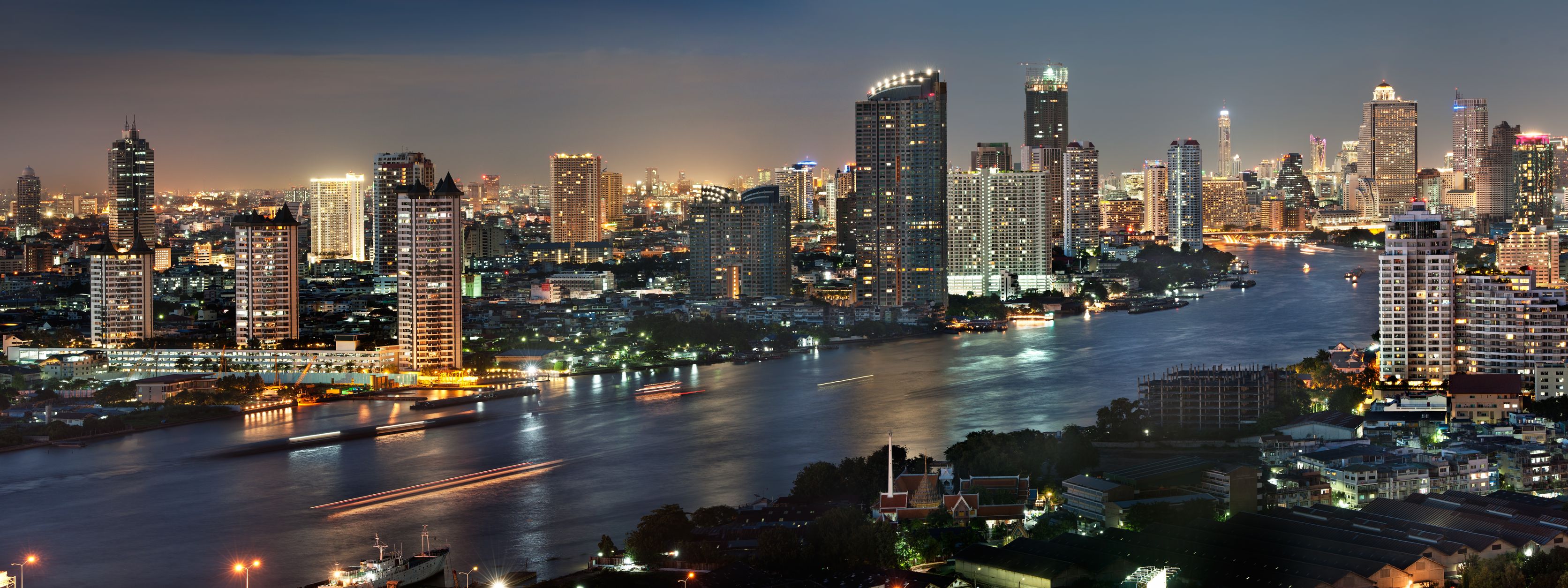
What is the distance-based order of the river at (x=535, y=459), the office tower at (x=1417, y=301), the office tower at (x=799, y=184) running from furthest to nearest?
the office tower at (x=799, y=184)
the office tower at (x=1417, y=301)
the river at (x=535, y=459)

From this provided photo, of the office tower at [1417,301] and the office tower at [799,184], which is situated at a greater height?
the office tower at [799,184]

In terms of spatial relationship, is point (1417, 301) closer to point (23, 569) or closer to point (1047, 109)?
point (23, 569)

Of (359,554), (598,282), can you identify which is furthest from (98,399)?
(598,282)

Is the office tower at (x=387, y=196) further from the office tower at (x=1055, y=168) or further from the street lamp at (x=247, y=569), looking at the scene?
the street lamp at (x=247, y=569)

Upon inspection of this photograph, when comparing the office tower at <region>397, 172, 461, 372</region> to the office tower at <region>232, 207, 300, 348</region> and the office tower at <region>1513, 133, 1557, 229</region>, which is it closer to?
the office tower at <region>232, 207, 300, 348</region>

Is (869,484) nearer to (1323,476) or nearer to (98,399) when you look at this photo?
(1323,476)

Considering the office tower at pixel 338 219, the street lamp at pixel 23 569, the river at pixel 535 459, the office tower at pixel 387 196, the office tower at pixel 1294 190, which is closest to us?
the street lamp at pixel 23 569

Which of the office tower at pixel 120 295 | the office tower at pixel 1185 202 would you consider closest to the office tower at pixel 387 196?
the office tower at pixel 120 295
